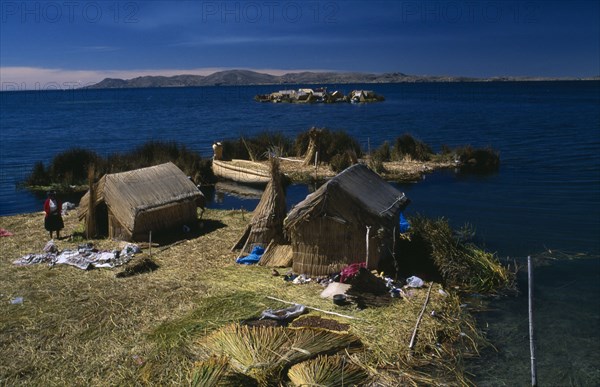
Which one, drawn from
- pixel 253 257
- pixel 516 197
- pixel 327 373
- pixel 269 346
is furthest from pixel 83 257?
pixel 516 197

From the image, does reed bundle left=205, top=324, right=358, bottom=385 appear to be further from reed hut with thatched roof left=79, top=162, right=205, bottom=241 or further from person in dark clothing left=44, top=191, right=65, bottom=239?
person in dark clothing left=44, top=191, right=65, bottom=239

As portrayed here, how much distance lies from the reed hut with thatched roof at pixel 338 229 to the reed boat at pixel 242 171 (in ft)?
41.3

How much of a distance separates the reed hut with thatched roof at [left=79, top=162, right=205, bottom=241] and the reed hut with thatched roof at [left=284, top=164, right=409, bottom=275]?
4587mm

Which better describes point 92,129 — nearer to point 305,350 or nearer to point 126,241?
point 126,241

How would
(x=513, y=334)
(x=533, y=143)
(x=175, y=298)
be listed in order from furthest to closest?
(x=533, y=143), (x=175, y=298), (x=513, y=334)

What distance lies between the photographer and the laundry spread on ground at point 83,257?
40.7ft

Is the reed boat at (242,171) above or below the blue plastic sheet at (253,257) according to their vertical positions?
above

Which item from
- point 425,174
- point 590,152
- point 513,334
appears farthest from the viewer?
point 590,152

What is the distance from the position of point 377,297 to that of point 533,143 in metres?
32.7

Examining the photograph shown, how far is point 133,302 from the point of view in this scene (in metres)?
10.1

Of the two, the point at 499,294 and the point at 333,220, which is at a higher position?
the point at 333,220

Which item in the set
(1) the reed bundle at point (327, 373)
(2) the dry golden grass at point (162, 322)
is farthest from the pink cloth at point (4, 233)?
(1) the reed bundle at point (327, 373)

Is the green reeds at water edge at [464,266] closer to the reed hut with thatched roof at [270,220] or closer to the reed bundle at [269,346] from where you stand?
the reed hut with thatched roof at [270,220]

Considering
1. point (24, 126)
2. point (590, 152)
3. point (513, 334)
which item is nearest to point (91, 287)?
point (513, 334)
